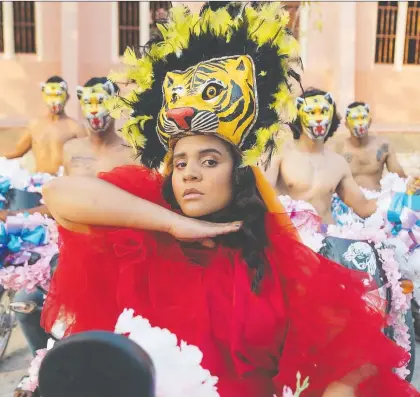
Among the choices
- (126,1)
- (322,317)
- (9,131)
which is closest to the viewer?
(322,317)

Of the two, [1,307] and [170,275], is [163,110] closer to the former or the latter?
[170,275]

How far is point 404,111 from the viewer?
14453mm

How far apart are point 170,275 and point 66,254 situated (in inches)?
13.5

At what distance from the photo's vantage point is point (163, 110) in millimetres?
1932

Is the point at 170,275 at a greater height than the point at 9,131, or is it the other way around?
the point at 170,275

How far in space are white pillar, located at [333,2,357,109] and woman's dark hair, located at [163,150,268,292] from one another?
12.2 metres

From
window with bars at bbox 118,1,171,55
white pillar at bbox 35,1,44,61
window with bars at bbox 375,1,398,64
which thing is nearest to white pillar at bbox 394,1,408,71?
window with bars at bbox 375,1,398,64

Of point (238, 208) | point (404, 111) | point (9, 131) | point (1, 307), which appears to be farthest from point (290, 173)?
point (404, 111)

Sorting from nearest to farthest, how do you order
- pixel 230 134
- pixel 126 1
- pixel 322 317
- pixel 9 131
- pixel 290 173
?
1. pixel 322 317
2. pixel 230 134
3. pixel 290 173
4. pixel 9 131
5. pixel 126 1

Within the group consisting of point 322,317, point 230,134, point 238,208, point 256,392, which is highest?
point 230,134

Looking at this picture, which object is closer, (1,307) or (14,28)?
(1,307)

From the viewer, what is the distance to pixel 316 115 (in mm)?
5348

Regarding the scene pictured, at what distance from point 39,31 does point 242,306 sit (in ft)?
42.8

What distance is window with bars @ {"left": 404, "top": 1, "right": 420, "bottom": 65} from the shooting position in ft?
48.0
